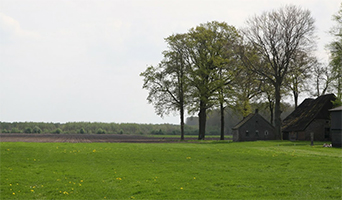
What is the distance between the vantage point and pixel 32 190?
60.2 ft

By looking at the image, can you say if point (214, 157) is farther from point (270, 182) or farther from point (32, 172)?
point (32, 172)

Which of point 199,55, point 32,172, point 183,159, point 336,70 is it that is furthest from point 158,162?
point 199,55

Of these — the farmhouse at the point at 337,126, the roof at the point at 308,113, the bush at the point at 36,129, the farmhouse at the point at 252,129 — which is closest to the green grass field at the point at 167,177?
the farmhouse at the point at 337,126

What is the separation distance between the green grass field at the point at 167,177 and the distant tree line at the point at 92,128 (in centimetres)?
8960

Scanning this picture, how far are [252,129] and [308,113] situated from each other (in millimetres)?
10201

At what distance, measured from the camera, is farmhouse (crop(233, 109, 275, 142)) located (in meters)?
70.8

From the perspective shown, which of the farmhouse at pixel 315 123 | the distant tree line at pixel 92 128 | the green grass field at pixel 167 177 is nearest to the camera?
the green grass field at pixel 167 177

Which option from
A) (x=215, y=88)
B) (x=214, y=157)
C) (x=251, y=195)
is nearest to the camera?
(x=251, y=195)

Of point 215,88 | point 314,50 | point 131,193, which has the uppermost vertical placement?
point 314,50

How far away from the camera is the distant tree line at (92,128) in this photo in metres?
117

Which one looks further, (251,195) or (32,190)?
(32,190)

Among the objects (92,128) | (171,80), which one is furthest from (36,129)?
(171,80)

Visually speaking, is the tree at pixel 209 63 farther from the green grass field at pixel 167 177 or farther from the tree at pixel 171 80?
the green grass field at pixel 167 177

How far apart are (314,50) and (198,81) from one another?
66.2ft
